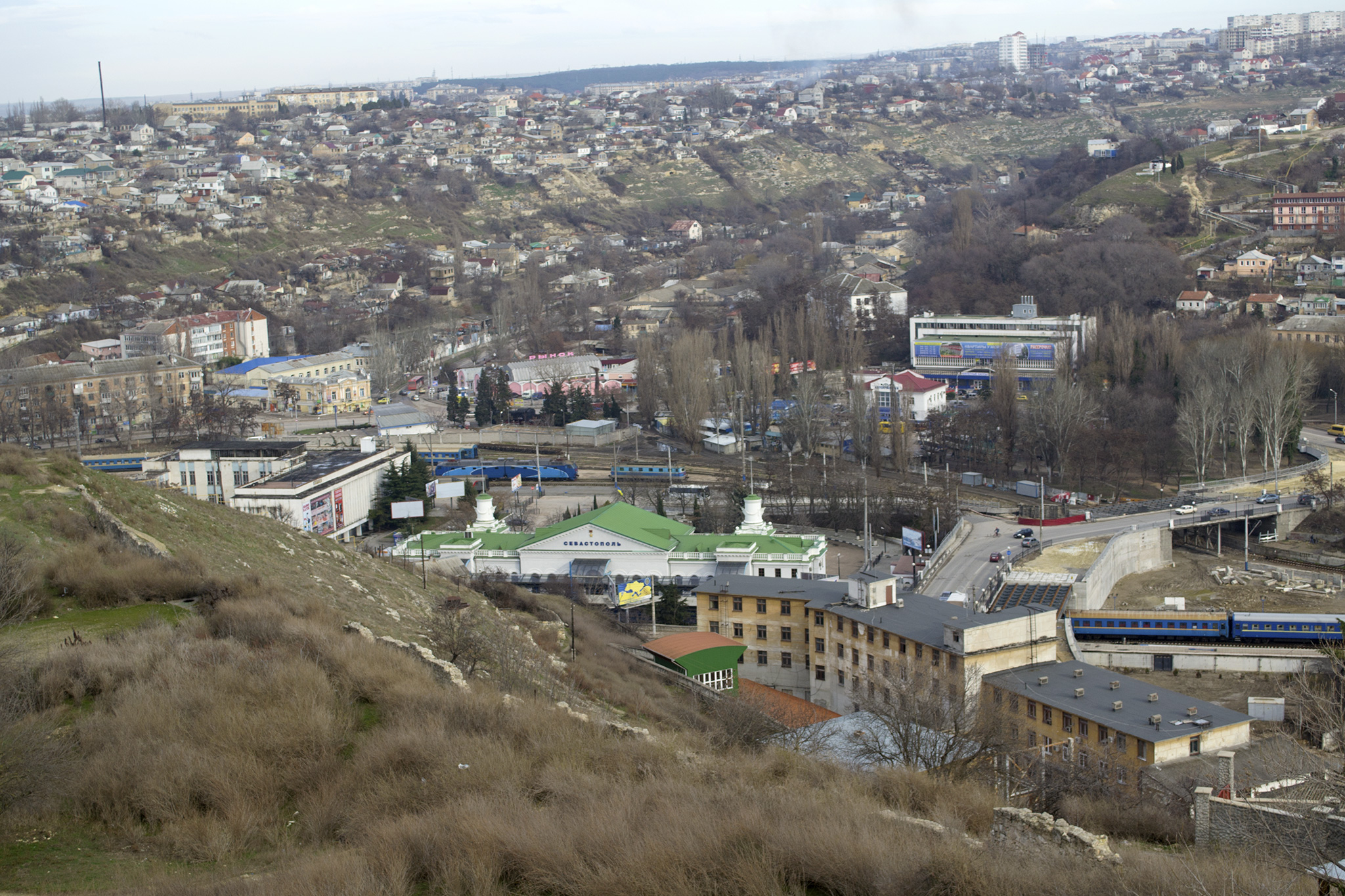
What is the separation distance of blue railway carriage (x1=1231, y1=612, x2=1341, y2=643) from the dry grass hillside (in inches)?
399

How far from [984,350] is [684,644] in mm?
23702

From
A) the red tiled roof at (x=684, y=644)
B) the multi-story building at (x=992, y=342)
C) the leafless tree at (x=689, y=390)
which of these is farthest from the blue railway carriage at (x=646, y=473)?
the red tiled roof at (x=684, y=644)

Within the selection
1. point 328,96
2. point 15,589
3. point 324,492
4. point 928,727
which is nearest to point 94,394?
point 324,492

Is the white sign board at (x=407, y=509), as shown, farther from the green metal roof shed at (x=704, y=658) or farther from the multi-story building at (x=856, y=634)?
the green metal roof shed at (x=704, y=658)

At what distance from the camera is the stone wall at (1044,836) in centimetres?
555

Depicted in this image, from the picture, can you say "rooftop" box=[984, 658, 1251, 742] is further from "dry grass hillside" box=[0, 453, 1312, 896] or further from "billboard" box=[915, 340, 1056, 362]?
"billboard" box=[915, 340, 1056, 362]

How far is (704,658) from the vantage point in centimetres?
1401

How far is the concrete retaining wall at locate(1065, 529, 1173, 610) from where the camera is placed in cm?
1798

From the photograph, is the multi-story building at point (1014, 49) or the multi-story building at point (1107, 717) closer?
the multi-story building at point (1107, 717)

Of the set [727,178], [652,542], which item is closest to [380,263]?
[727,178]

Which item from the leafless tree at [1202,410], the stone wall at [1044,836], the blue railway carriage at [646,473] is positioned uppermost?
the stone wall at [1044,836]

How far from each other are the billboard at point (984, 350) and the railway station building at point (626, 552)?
15111 mm

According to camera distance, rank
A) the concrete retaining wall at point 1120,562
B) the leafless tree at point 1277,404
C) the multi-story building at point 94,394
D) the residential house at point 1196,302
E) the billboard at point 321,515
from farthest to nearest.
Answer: the residential house at point 1196,302, the multi-story building at point 94,394, the leafless tree at point 1277,404, the billboard at point 321,515, the concrete retaining wall at point 1120,562

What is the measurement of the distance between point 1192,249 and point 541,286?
26.1m
